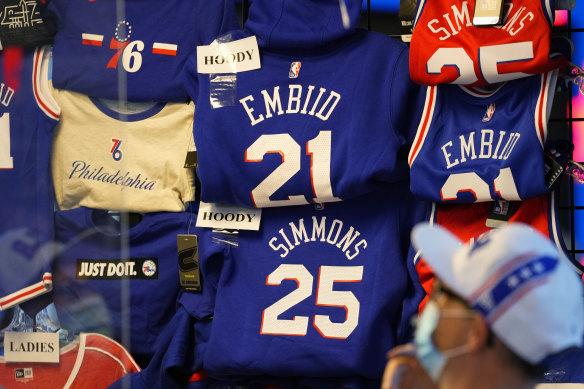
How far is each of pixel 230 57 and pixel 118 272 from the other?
0.74 metres

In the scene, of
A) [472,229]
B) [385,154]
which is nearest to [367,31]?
[385,154]

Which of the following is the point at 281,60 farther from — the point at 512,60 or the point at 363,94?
the point at 512,60

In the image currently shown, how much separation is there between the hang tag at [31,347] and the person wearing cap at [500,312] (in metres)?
1.80

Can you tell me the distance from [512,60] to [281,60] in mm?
678

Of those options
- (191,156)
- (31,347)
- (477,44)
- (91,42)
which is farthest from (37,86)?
(477,44)

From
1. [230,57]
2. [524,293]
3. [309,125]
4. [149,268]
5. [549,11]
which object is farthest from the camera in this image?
[149,268]

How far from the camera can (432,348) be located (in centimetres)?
118

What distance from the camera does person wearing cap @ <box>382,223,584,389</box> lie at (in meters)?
1.09

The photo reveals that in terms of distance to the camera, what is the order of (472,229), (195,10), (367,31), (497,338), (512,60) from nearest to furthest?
1. (497,338)
2. (512,60)
3. (472,229)
4. (367,31)
5. (195,10)

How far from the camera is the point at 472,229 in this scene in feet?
7.36

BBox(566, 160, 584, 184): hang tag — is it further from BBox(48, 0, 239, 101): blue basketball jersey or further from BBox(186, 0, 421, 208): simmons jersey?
BBox(48, 0, 239, 101): blue basketball jersey

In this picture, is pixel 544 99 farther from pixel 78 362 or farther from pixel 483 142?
pixel 78 362

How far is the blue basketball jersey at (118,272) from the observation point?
261cm

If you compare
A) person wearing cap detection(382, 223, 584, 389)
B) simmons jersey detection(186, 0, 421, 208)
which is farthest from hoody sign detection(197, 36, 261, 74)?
person wearing cap detection(382, 223, 584, 389)
